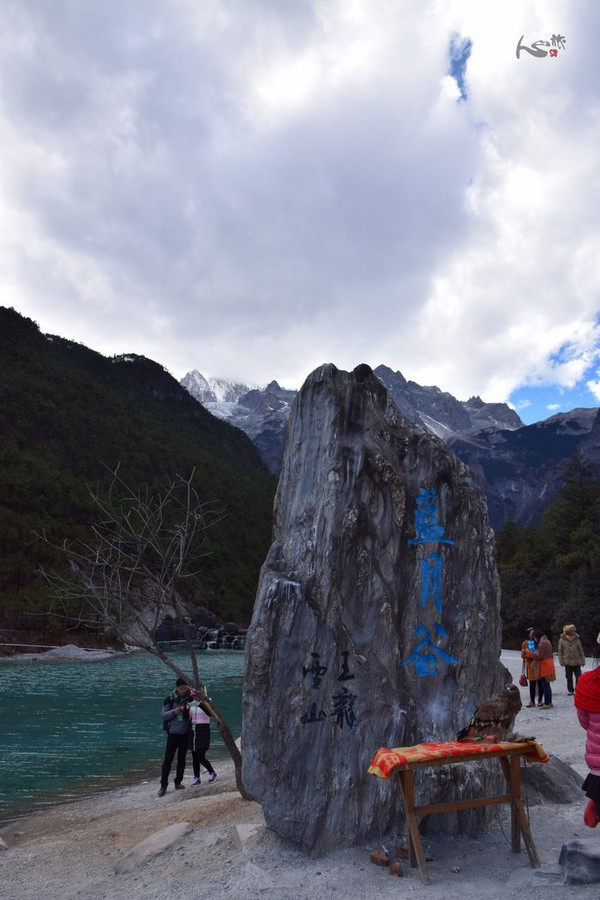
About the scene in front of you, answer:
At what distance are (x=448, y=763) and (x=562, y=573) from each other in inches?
1521

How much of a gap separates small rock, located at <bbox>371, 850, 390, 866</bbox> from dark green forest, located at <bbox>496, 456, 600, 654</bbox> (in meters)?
28.4

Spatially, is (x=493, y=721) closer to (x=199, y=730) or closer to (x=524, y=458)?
(x=199, y=730)

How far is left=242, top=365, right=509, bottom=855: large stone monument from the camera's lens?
5.74 m

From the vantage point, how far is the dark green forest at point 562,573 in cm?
3344

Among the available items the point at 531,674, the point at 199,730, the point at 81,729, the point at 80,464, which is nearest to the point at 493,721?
the point at 199,730

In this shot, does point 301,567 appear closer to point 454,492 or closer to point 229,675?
point 454,492

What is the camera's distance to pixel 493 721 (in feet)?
18.9

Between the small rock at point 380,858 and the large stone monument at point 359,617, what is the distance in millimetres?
270

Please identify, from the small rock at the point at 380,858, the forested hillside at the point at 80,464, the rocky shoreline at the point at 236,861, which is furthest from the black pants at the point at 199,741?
the forested hillside at the point at 80,464

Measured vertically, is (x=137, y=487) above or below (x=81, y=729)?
above

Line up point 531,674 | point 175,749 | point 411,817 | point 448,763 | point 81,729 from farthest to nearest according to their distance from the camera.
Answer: point 81,729
point 531,674
point 175,749
point 448,763
point 411,817

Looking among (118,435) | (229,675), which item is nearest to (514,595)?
(229,675)

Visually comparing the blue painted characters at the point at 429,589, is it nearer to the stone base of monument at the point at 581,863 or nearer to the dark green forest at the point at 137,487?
the stone base of monument at the point at 581,863

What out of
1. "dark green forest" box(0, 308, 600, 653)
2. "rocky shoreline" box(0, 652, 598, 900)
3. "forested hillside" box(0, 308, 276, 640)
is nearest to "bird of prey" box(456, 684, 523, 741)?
"rocky shoreline" box(0, 652, 598, 900)
